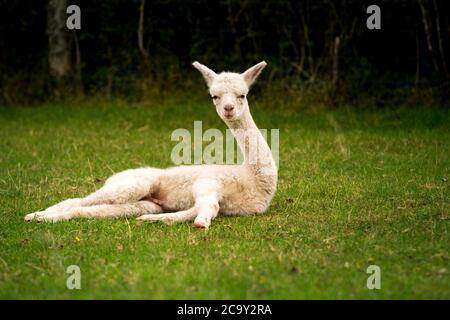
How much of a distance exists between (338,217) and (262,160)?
911 millimetres

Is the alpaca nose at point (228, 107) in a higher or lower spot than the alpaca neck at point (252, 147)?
higher

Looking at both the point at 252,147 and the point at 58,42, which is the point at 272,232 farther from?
the point at 58,42

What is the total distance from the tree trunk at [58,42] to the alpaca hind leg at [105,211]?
31.9ft

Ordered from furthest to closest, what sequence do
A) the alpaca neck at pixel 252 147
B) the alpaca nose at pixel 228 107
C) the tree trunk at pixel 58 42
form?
1. the tree trunk at pixel 58 42
2. the alpaca neck at pixel 252 147
3. the alpaca nose at pixel 228 107

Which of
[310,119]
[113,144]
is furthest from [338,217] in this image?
[310,119]

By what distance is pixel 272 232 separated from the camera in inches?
264

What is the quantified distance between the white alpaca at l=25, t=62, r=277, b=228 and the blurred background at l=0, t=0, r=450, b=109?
7209 mm

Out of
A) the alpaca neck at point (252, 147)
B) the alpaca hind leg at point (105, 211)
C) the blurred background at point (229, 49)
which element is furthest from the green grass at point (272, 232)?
the blurred background at point (229, 49)

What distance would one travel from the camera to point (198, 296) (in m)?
5.02

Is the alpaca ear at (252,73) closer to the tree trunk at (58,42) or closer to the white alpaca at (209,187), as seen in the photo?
the white alpaca at (209,187)

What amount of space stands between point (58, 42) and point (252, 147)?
10302 mm

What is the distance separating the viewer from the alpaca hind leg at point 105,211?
7262 mm

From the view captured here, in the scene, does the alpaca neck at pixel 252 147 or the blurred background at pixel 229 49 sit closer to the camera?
the alpaca neck at pixel 252 147

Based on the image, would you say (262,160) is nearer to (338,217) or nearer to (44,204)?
(338,217)
